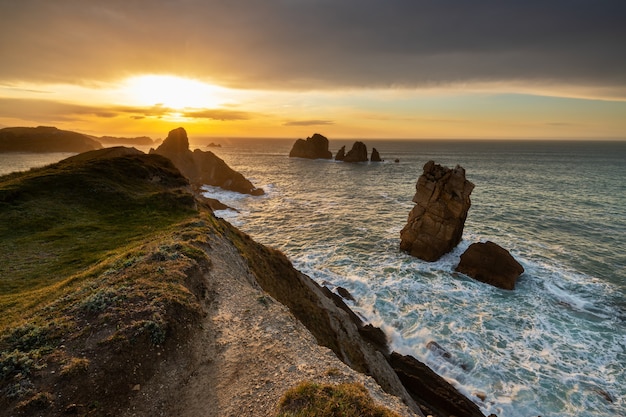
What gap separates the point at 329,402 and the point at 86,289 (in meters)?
11.1

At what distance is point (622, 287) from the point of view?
32031 millimetres

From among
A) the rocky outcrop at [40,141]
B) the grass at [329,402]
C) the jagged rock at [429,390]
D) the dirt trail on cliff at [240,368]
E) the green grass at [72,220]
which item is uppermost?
the rocky outcrop at [40,141]

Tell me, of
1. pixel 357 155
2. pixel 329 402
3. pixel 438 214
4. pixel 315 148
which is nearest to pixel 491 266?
pixel 438 214

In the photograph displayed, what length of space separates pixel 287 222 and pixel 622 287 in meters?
43.9

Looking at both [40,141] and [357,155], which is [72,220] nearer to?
[40,141]

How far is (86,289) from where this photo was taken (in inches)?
505

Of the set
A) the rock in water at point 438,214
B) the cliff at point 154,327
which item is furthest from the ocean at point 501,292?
the cliff at point 154,327

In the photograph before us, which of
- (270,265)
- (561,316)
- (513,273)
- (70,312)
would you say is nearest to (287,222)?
(270,265)

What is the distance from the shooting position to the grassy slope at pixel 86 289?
351 inches

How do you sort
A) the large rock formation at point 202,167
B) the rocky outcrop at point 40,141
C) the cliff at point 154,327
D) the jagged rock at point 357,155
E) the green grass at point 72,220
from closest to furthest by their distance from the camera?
the cliff at point 154,327 < the green grass at point 72,220 < the large rock formation at point 202,167 < the rocky outcrop at point 40,141 < the jagged rock at point 357,155

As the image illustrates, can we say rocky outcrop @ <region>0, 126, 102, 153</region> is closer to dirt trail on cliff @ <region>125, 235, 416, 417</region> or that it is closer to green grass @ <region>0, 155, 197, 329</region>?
green grass @ <region>0, 155, 197, 329</region>

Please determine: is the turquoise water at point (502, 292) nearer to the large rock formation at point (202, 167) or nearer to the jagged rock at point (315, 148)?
the large rock formation at point (202, 167)

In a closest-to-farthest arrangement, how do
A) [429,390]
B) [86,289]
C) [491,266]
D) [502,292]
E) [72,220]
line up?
[86,289] → [429,390] → [72,220] → [502,292] → [491,266]

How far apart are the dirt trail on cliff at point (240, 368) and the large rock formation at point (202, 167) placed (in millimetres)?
66311
